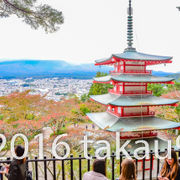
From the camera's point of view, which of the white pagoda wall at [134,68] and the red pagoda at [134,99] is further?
the white pagoda wall at [134,68]

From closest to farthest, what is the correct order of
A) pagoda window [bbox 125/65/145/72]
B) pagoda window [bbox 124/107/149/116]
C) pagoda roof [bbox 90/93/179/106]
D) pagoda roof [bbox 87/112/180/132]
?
pagoda roof [bbox 87/112/180/132] < pagoda roof [bbox 90/93/179/106] < pagoda window [bbox 124/107/149/116] < pagoda window [bbox 125/65/145/72]

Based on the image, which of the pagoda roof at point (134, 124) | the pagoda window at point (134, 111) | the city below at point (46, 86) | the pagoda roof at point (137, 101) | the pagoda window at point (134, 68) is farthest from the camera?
the city below at point (46, 86)

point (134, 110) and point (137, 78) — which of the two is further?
point (134, 110)

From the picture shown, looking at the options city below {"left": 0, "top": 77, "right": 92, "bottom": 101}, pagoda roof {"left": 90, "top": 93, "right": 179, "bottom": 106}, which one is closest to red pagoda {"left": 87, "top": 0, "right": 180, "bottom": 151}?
pagoda roof {"left": 90, "top": 93, "right": 179, "bottom": 106}

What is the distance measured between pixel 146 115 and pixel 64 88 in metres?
10.8

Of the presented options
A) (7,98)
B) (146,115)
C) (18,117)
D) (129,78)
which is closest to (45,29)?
(129,78)

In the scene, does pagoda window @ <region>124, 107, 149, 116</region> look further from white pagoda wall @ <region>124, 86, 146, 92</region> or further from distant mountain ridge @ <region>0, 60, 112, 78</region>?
distant mountain ridge @ <region>0, 60, 112, 78</region>

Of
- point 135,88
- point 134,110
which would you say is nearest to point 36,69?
point 135,88

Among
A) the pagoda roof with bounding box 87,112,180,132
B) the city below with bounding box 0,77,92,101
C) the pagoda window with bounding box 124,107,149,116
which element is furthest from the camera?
the city below with bounding box 0,77,92,101

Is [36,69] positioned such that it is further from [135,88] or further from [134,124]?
[134,124]

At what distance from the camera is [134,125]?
24.8 ft

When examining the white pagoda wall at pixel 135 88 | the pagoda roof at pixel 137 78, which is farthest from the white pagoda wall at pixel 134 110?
the pagoda roof at pixel 137 78

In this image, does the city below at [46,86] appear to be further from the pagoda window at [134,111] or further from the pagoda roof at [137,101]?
the pagoda window at [134,111]

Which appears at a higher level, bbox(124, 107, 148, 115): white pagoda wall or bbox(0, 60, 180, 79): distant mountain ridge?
bbox(0, 60, 180, 79): distant mountain ridge
